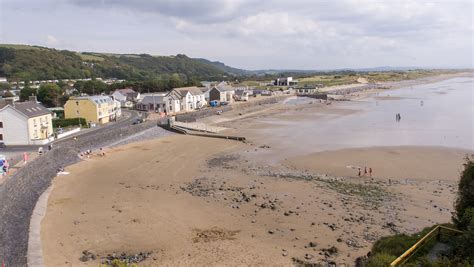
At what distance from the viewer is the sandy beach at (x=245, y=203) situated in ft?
45.8

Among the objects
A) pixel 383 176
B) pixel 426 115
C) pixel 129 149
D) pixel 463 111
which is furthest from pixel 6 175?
pixel 463 111

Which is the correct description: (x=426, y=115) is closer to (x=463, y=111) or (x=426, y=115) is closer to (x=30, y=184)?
(x=463, y=111)

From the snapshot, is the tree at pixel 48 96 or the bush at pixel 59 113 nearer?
the bush at pixel 59 113

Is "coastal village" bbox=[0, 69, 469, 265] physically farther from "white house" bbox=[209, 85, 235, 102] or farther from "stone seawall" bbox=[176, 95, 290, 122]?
"white house" bbox=[209, 85, 235, 102]

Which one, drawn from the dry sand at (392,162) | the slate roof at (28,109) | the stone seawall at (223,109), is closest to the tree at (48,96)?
the stone seawall at (223,109)

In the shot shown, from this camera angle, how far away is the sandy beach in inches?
549

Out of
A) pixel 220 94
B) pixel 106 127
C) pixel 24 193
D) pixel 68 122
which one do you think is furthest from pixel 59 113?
pixel 24 193

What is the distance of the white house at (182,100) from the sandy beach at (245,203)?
22.8 m

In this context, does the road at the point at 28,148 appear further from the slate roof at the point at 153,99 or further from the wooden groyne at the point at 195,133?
the slate roof at the point at 153,99

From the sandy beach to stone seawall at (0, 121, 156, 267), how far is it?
0.84 meters

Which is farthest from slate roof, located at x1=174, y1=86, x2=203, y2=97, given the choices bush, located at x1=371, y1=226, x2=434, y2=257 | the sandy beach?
bush, located at x1=371, y1=226, x2=434, y2=257

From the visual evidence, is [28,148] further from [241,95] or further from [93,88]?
[241,95]

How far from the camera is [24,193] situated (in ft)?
61.9

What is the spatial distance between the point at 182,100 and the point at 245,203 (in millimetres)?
38494
